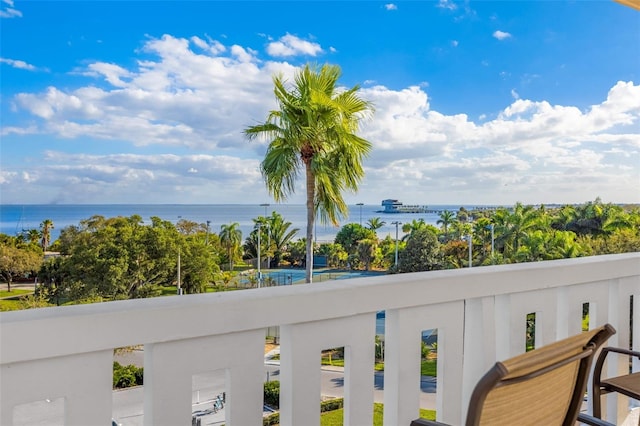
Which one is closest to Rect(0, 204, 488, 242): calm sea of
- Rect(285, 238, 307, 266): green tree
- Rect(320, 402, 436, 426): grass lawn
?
Rect(285, 238, 307, 266): green tree

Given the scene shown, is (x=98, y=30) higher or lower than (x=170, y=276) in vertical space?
higher

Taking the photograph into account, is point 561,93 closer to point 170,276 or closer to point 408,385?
point 170,276

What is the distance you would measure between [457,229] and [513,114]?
7.57m

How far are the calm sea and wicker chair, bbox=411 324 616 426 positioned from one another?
1305 centimetres

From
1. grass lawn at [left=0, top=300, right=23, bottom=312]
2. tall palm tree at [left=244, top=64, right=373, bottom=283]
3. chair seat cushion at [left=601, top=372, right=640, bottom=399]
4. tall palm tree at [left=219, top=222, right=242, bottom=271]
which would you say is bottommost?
grass lawn at [left=0, top=300, right=23, bottom=312]

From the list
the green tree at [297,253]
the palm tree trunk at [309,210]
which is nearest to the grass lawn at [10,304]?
the palm tree trunk at [309,210]

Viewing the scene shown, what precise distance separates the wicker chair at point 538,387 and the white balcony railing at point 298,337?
0.13 m

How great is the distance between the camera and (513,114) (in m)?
21.3

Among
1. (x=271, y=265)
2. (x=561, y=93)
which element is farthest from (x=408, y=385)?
(x=561, y=93)

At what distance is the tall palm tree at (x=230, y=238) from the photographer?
14627 mm

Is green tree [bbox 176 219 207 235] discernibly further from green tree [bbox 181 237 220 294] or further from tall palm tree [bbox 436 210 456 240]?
tall palm tree [bbox 436 210 456 240]

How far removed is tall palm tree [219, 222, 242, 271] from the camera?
14627mm

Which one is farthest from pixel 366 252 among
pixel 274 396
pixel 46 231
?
pixel 274 396

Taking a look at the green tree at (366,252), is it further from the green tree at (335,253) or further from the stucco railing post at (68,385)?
the stucco railing post at (68,385)
